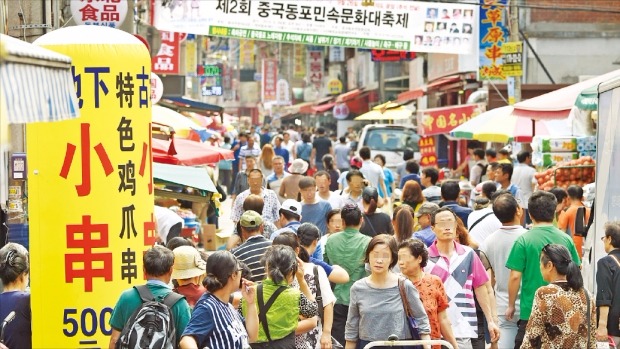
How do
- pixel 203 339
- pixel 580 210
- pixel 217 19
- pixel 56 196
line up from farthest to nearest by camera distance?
1. pixel 217 19
2. pixel 580 210
3. pixel 56 196
4. pixel 203 339

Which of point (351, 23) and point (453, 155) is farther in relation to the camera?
point (453, 155)

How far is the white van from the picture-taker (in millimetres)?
28234

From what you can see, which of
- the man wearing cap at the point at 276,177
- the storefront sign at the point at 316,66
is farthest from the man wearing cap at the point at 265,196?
the storefront sign at the point at 316,66

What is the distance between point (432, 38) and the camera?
2067 centimetres

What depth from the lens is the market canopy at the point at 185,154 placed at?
14.4m

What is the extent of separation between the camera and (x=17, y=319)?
7.92 meters

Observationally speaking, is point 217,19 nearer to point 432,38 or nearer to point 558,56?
point 432,38

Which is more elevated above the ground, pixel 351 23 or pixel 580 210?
pixel 351 23

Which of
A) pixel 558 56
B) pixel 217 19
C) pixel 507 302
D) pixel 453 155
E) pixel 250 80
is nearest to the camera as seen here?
pixel 507 302

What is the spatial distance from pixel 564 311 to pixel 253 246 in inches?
108

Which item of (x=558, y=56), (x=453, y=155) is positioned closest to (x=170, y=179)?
(x=558, y=56)

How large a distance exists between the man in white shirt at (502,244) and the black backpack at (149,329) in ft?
13.7

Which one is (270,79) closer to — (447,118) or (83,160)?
(447,118)

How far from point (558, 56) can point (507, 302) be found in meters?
18.7
